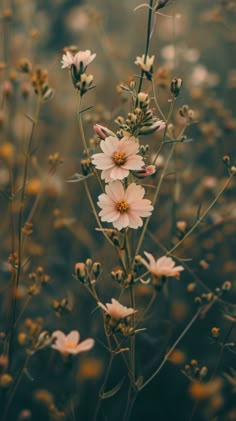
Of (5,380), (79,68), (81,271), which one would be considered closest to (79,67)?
(79,68)

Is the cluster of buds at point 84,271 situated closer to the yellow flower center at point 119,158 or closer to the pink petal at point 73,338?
the pink petal at point 73,338

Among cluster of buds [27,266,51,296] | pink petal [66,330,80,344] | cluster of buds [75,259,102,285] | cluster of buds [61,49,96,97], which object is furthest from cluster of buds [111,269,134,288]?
cluster of buds [61,49,96,97]

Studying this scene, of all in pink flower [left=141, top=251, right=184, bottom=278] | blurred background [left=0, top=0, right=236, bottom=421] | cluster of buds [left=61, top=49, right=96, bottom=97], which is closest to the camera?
pink flower [left=141, top=251, right=184, bottom=278]

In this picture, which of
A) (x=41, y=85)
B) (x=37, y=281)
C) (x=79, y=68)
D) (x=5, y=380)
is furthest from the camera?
(x=37, y=281)

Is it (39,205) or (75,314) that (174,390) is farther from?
(39,205)

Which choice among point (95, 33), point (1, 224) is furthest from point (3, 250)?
point (95, 33)

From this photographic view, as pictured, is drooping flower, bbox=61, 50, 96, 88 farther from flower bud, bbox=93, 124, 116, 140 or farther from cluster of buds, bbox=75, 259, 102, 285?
cluster of buds, bbox=75, 259, 102, 285

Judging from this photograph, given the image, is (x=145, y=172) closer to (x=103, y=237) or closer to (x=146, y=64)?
(x=146, y=64)
